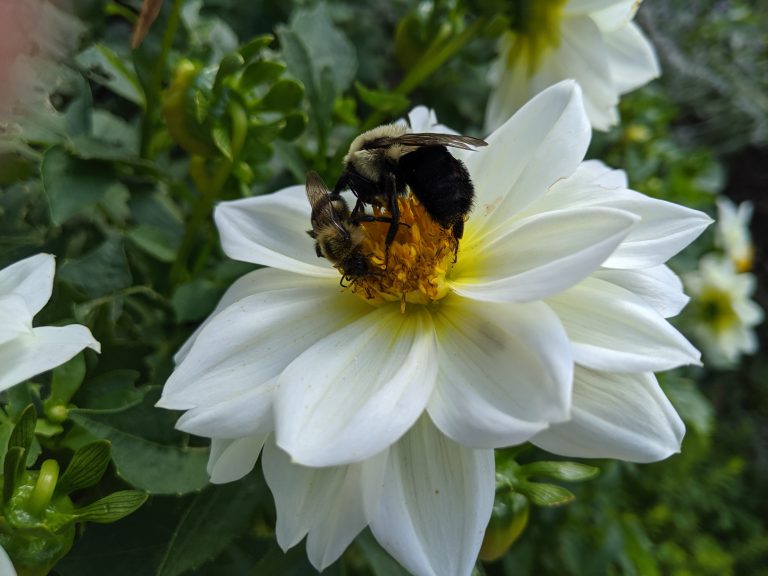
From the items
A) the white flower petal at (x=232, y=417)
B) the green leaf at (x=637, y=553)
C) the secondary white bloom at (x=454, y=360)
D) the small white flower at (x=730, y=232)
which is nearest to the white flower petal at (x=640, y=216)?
the secondary white bloom at (x=454, y=360)

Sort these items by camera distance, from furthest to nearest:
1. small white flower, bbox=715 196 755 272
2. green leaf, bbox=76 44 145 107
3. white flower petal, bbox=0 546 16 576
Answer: small white flower, bbox=715 196 755 272, green leaf, bbox=76 44 145 107, white flower petal, bbox=0 546 16 576

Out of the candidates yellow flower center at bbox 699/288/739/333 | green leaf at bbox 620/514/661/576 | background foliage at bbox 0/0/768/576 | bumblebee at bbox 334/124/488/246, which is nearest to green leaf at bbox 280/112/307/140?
background foliage at bbox 0/0/768/576

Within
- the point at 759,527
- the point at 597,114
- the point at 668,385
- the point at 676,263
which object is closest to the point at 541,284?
the point at 597,114

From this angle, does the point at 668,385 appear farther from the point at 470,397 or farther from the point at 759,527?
the point at 759,527

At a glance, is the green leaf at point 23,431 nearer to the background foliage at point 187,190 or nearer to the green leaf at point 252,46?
the background foliage at point 187,190

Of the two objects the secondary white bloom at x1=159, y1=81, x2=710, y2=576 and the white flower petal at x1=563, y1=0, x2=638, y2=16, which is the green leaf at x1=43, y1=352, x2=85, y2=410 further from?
the white flower petal at x1=563, y1=0, x2=638, y2=16

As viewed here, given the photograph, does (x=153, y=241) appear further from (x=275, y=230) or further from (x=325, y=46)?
(x=325, y=46)
